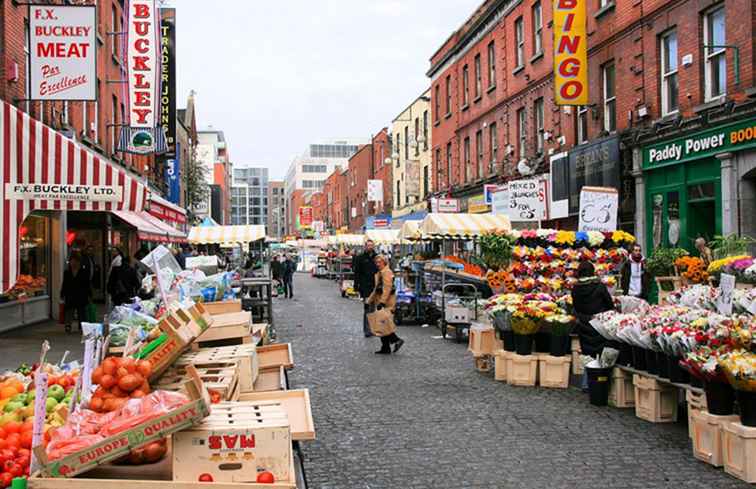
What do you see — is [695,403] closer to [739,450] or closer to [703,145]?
[739,450]

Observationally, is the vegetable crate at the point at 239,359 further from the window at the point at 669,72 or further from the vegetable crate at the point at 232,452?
the window at the point at 669,72

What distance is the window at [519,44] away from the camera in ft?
86.9

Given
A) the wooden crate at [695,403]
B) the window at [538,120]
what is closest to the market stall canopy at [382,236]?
the window at [538,120]

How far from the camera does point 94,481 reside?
133 inches

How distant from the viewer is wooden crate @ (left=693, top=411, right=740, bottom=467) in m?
6.34

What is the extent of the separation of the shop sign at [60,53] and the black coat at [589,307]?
8.42m

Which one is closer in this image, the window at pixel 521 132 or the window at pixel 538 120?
the window at pixel 538 120

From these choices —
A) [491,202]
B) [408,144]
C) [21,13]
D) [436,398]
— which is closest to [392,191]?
[408,144]

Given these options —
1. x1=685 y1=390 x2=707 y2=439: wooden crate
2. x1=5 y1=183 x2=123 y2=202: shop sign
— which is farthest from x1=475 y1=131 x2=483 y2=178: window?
x1=685 y1=390 x2=707 y2=439: wooden crate

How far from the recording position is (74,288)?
15.9 metres

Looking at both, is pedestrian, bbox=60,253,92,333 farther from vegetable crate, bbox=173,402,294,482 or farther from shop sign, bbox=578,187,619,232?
vegetable crate, bbox=173,402,294,482

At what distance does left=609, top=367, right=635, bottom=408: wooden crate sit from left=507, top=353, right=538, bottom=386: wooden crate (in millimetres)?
1604

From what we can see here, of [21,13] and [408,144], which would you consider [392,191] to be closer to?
[408,144]

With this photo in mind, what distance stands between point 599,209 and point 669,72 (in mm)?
4249
